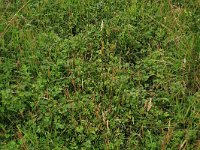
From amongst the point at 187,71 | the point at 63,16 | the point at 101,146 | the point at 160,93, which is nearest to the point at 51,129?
the point at 101,146

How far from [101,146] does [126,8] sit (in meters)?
2.20

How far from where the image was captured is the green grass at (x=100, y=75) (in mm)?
3160

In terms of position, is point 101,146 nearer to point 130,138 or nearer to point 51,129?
point 130,138

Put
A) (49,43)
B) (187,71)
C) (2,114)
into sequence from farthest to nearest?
(49,43)
(187,71)
(2,114)

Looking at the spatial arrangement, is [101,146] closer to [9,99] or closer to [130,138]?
[130,138]

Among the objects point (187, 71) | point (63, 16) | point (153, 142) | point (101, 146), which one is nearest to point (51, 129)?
point (101, 146)

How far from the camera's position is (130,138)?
311cm

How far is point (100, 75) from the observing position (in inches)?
146

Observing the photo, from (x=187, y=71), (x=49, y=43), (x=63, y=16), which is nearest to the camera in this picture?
(x=187, y=71)

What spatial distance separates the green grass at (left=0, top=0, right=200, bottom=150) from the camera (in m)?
3.16

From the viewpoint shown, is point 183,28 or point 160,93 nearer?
point 160,93

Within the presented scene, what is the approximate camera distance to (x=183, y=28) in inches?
166

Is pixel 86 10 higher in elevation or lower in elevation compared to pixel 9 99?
higher

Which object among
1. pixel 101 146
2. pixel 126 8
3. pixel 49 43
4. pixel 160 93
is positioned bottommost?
pixel 101 146
